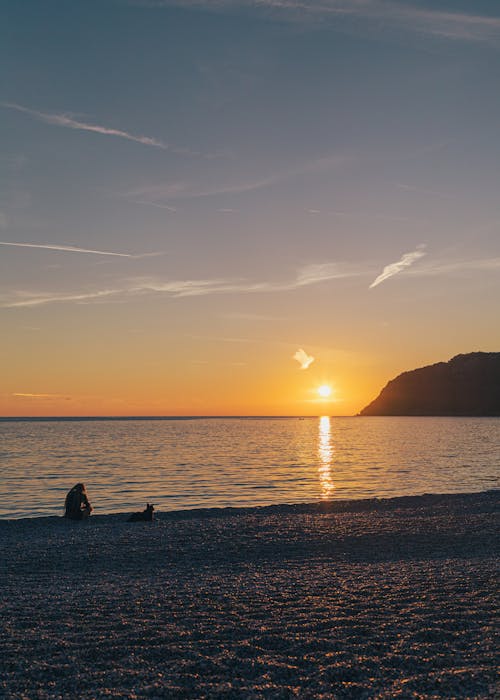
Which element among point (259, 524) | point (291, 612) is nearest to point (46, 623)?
point (291, 612)

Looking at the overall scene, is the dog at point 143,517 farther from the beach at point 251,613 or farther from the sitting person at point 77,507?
the beach at point 251,613

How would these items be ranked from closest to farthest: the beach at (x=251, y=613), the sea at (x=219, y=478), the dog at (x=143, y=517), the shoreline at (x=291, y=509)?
the beach at (x=251, y=613) → the dog at (x=143, y=517) → the shoreline at (x=291, y=509) → the sea at (x=219, y=478)

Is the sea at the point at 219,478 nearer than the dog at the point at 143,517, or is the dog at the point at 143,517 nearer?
the dog at the point at 143,517

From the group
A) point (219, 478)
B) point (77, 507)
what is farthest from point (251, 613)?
point (219, 478)

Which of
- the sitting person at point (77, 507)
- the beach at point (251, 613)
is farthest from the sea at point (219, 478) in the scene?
the beach at point (251, 613)

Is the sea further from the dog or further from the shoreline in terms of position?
the dog

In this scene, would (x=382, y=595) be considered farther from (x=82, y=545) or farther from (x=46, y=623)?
(x=82, y=545)

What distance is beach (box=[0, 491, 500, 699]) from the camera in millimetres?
7758

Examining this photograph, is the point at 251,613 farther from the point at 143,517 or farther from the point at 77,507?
the point at 77,507

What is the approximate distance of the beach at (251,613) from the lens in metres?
7.76

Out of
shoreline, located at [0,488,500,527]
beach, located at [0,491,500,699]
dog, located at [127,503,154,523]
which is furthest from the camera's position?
shoreline, located at [0,488,500,527]

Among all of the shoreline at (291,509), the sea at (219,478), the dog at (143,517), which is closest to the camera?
the dog at (143,517)

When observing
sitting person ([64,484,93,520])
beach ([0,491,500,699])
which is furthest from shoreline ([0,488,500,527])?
beach ([0,491,500,699])

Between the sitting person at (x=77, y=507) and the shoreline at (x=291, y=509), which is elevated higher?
the sitting person at (x=77, y=507)
